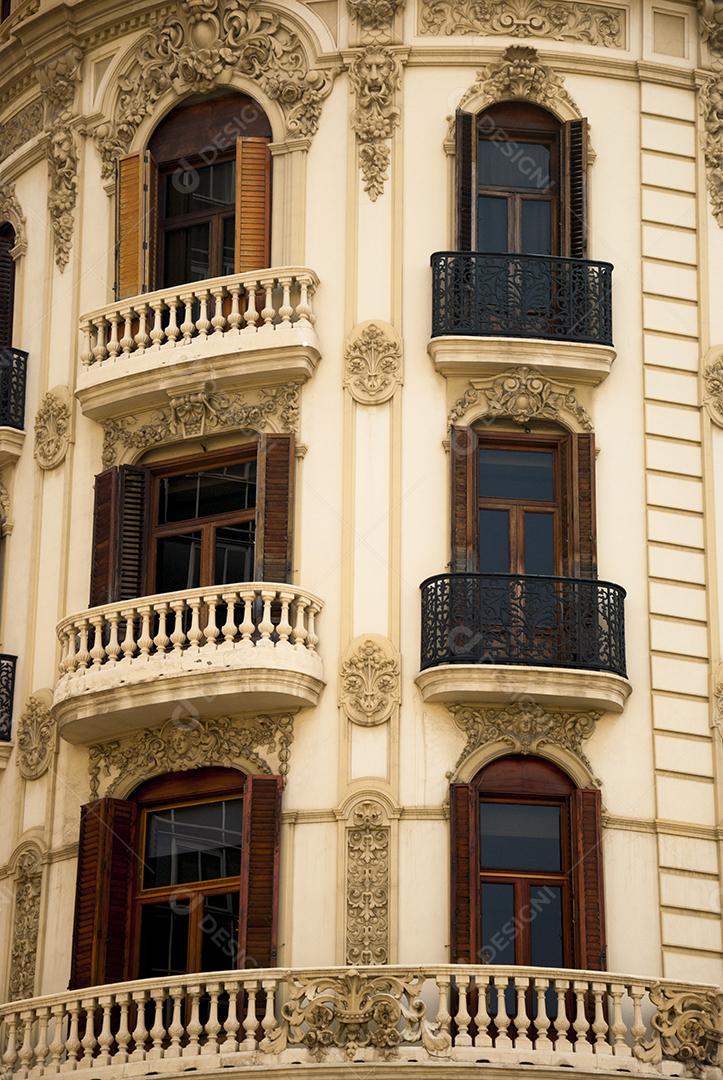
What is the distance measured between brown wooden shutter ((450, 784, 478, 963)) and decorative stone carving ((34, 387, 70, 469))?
23.1 ft

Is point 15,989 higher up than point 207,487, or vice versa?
point 207,487

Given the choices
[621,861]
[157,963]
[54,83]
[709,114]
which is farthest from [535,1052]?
[54,83]

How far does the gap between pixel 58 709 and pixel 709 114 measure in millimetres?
10748

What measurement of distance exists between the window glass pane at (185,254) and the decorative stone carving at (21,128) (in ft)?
9.79

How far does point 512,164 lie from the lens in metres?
29.6

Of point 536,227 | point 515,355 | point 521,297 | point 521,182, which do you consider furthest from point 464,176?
point 515,355

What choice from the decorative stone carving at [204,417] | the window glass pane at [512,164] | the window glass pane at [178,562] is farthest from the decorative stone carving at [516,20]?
the window glass pane at [178,562]

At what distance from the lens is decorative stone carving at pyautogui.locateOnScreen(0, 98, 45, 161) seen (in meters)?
32.1

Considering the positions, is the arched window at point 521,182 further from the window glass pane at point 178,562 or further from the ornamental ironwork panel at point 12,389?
the ornamental ironwork panel at point 12,389

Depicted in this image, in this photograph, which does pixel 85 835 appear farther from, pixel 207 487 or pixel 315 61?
pixel 315 61

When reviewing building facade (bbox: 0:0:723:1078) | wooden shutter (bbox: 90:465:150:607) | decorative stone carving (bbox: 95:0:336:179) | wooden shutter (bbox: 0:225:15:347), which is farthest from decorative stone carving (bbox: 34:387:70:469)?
decorative stone carving (bbox: 95:0:336:179)

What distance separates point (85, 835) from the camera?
27.6 metres

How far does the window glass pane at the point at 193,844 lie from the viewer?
27047 millimetres

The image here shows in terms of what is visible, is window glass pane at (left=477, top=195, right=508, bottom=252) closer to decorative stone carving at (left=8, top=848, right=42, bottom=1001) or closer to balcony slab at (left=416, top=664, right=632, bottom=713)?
balcony slab at (left=416, top=664, right=632, bottom=713)
